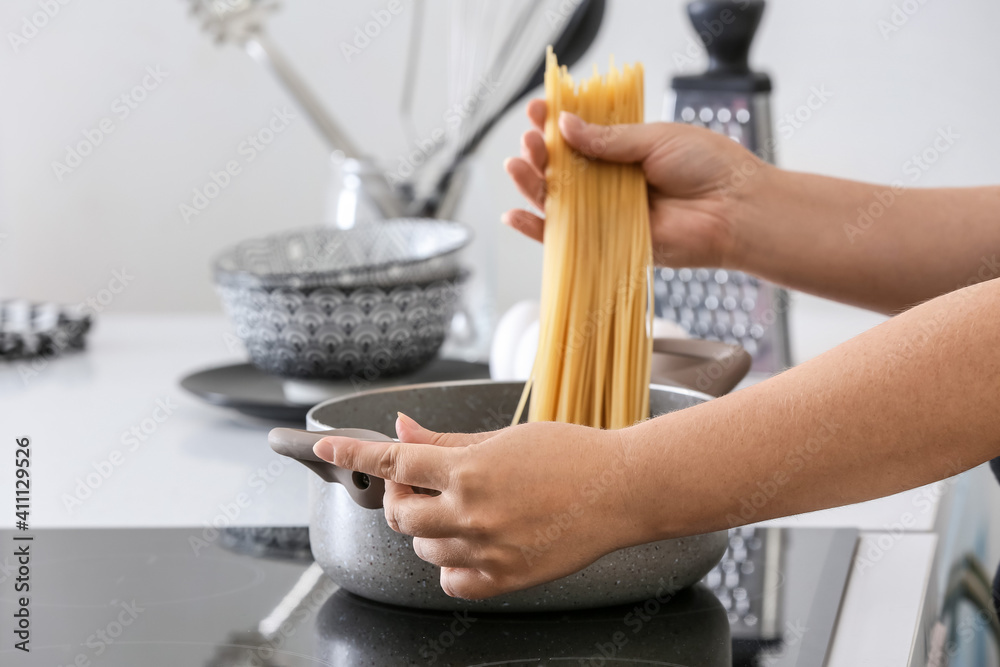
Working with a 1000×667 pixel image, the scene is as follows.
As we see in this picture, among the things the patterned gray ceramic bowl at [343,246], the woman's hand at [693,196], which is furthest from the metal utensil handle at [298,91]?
the woman's hand at [693,196]

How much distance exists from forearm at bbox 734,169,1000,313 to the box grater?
0.25 meters

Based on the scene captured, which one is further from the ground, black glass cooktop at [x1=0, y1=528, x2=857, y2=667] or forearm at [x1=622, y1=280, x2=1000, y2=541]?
forearm at [x1=622, y1=280, x2=1000, y2=541]

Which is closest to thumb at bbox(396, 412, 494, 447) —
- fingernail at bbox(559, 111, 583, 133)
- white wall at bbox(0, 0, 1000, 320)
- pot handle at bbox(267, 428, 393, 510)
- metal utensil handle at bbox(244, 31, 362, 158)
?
pot handle at bbox(267, 428, 393, 510)

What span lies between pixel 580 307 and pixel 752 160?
264 mm

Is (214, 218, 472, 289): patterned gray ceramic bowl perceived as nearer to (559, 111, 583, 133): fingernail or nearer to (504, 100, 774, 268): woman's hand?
(504, 100, 774, 268): woman's hand

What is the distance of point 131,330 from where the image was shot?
4.92 feet

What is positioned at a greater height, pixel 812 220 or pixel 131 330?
pixel 812 220

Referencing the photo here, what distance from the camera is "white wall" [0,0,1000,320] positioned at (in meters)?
1.65

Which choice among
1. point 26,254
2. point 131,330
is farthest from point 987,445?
point 26,254

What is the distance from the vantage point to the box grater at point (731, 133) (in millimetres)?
1081

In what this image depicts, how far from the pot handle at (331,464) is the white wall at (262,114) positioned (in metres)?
1.39

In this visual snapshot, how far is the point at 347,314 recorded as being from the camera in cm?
89

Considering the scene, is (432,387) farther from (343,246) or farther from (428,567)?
(343,246)

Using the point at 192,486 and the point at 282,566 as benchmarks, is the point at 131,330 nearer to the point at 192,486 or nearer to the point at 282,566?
the point at 192,486
